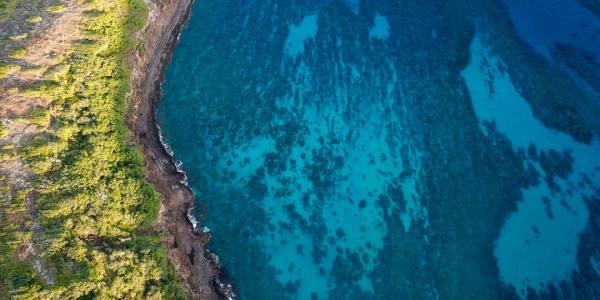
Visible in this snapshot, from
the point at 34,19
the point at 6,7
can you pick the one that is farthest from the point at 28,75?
the point at 6,7

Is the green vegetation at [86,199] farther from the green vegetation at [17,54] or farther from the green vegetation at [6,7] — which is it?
the green vegetation at [6,7]

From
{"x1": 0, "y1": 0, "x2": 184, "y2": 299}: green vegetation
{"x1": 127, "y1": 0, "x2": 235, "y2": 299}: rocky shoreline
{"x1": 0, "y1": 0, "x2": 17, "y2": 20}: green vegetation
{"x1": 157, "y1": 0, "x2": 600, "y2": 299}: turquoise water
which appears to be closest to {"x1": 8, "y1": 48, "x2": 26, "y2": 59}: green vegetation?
{"x1": 0, "y1": 0, "x2": 184, "y2": 299}: green vegetation

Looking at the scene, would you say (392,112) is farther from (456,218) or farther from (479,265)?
(479,265)

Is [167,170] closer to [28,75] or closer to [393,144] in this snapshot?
[28,75]

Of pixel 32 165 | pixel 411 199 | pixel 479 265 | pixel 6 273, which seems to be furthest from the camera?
pixel 411 199

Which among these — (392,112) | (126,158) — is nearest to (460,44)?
(392,112)

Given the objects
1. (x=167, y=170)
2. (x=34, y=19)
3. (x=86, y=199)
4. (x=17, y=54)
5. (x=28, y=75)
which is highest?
(x=34, y=19)
